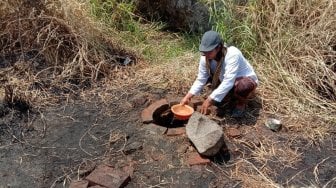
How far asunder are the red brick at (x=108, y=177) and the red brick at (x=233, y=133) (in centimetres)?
105

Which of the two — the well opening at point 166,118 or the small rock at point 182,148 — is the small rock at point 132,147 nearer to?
the small rock at point 182,148

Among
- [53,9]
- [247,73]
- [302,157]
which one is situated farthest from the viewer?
[53,9]

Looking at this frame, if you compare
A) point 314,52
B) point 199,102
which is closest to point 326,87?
point 314,52

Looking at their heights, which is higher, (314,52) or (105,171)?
(314,52)

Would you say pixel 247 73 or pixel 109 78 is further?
pixel 109 78

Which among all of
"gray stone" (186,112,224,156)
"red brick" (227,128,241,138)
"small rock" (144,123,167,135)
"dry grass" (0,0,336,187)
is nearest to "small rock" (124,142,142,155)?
"small rock" (144,123,167,135)

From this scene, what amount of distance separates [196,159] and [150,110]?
788 millimetres

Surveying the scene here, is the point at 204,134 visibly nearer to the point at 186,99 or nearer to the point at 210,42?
the point at 186,99

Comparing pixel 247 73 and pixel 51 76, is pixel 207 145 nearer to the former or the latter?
pixel 247 73

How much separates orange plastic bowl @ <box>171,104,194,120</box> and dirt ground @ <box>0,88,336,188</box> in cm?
28

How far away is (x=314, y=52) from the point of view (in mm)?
4824

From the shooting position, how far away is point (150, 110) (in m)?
4.36

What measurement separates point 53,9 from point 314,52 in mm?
2881

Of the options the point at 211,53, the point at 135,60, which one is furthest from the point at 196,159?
the point at 135,60
